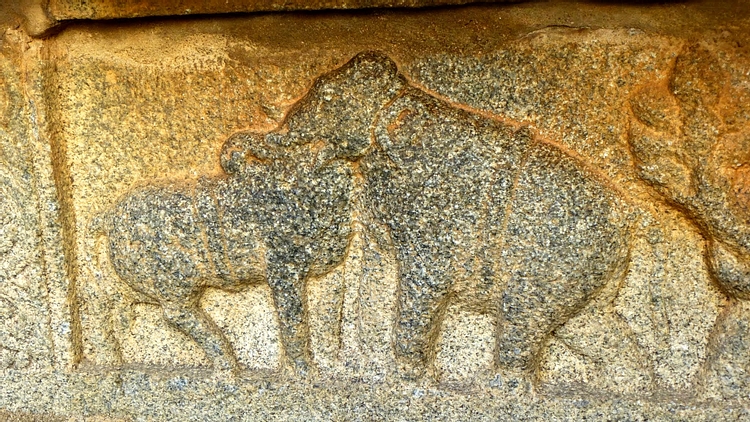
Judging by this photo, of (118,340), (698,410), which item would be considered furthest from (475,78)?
(118,340)

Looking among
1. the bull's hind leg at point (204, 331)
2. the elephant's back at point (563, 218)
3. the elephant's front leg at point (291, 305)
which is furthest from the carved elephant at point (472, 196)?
the bull's hind leg at point (204, 331)

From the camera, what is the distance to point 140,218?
1.85 meters

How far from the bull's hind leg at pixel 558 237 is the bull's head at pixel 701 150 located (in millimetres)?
139

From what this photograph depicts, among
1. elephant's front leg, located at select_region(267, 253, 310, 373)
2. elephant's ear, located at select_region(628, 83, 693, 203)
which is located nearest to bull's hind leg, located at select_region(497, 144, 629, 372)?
elephant's ear, located at select_region(628, 83, 693, 203)

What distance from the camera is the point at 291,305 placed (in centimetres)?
192

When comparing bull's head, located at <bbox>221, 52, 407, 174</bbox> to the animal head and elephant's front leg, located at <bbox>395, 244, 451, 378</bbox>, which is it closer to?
the animal head

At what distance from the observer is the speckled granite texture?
1.70 m

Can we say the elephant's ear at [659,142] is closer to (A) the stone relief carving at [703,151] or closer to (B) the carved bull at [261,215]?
(A) the stone relief carving at [703,151]

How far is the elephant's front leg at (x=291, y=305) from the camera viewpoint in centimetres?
187

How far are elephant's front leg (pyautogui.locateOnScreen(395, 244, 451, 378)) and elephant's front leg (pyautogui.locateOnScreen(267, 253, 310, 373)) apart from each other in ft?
0.85

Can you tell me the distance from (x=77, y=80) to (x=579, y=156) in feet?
4.22

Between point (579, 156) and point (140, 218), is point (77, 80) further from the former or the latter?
point (579, 156)

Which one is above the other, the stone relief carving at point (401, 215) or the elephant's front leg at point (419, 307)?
the stone relief carving at point (401, 215)

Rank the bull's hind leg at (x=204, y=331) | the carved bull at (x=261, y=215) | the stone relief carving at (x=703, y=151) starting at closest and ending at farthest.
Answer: the stone relief carving at (x=703, y=151), the carved bull at (x=261, y=215), the bull's hind leg at (x=204, y=331)
